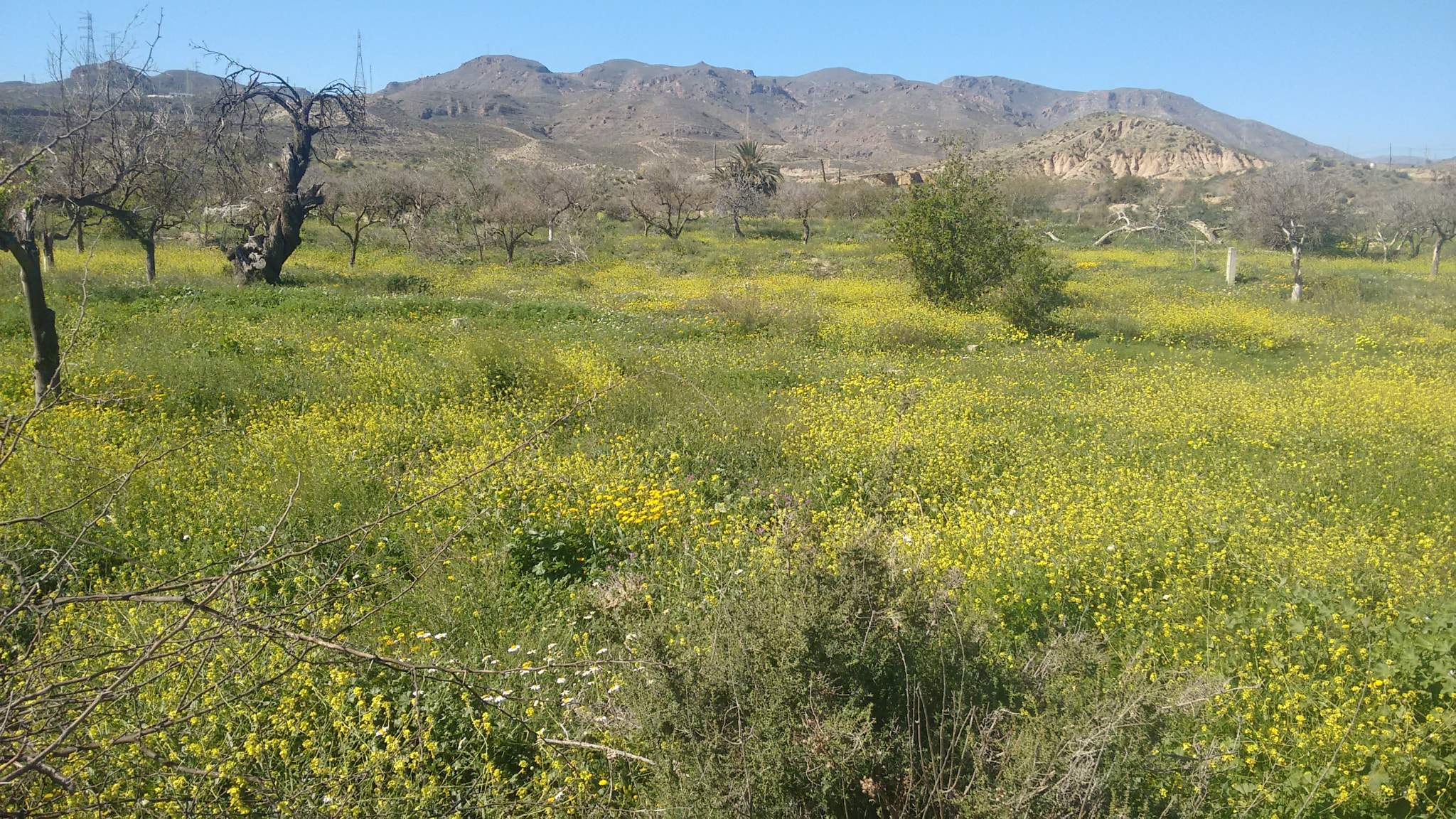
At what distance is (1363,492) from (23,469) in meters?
10.9

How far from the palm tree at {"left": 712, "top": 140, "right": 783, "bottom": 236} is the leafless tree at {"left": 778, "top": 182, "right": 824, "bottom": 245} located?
3.48ft

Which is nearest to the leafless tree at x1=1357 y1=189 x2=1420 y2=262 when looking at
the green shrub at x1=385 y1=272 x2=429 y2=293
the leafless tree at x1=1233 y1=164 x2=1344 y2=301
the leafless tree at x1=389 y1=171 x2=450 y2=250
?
the leafless tree at x1=1233 y1=164 x2=1344 y2=301

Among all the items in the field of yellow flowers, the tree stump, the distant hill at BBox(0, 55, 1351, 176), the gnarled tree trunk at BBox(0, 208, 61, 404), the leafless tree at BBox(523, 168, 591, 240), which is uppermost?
the distant hill at BBox(0, 55, 1351, 176)

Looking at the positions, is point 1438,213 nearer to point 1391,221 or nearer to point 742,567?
point 1391,221

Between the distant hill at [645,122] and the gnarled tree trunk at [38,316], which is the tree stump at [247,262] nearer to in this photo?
the distant hill at [645,122]

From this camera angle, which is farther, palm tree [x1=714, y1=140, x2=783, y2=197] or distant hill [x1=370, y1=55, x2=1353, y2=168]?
distant hill [x1=370, y1=55, x2=1353, y2=168]

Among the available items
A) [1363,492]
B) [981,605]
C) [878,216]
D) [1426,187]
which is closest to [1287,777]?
[981,605]

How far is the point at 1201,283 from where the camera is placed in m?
19.3

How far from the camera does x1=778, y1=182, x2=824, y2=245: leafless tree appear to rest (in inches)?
1528

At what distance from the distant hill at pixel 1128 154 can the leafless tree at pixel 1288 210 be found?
115 ft

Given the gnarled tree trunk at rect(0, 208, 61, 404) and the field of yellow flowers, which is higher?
the gnarled tree trunk at rect(0, 208, 61, 404)

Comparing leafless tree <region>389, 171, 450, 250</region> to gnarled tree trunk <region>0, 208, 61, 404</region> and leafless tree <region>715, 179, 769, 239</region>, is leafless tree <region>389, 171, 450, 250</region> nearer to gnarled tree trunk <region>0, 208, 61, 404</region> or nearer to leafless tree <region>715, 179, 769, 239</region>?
leafless tree <region>715, 179, 769, 239</region>

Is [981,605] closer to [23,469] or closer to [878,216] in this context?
[23,469]

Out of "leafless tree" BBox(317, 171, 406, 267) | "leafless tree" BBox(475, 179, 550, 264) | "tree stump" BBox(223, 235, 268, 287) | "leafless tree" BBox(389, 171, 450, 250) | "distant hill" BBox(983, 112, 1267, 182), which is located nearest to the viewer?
"tree stump" BBox(223, 235, 268, 287)
